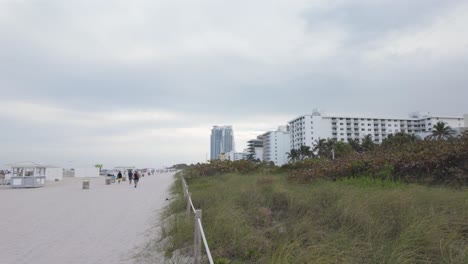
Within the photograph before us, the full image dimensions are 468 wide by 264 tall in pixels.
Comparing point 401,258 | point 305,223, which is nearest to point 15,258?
point 305,223

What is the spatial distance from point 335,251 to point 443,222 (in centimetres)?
178

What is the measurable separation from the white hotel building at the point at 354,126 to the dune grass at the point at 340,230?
96.4 metres

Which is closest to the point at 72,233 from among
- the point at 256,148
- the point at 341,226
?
the point at 341,226

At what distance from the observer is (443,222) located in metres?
4.48

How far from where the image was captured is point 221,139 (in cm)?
17788

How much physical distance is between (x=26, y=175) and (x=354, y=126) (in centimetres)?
9732

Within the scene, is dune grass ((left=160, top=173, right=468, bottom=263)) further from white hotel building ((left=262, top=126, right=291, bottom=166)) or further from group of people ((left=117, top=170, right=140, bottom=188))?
white hotel building ((left=262, top=126, right=291, bottom=166))

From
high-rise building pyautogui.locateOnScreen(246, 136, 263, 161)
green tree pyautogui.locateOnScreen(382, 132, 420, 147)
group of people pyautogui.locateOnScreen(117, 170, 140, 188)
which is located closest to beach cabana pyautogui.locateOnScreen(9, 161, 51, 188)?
group of people pyautogui.locateOnScreen(117, 170, 140, 188)

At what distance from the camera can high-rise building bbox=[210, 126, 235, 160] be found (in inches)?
6895

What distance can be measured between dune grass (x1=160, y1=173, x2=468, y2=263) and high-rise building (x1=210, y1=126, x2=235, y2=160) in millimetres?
167047

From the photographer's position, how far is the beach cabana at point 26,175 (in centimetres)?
2509

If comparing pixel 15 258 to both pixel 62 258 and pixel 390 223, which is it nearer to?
pixel 62 258

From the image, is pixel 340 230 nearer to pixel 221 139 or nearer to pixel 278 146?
pixel 278 146

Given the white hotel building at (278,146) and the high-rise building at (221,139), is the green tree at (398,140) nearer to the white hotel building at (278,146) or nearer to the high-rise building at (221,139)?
the white hotel building at (278,146)
